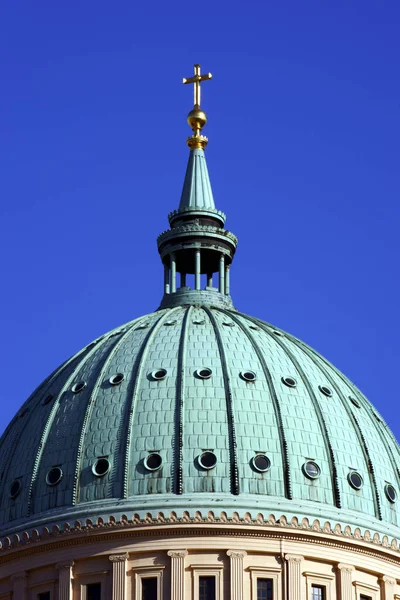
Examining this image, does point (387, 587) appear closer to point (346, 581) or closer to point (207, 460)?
point (346, 581)

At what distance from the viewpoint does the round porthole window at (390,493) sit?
111688 mm

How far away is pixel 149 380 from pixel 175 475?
21.9ft

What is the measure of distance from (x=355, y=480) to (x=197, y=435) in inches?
302

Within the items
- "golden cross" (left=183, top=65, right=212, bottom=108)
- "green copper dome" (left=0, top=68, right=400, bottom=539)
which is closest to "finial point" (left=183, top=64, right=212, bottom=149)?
"golden cross" (left=183, top=65, right=212, bottom=108)

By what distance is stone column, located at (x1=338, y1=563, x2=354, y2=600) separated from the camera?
347 ft

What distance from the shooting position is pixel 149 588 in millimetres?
104500

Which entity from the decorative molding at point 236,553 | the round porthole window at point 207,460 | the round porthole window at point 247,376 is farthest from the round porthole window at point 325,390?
the decorative molding at point 236,553

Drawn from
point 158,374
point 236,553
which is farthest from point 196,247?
point 236,553

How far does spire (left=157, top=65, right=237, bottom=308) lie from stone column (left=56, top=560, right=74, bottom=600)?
61.9 ft

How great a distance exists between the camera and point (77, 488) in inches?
4250

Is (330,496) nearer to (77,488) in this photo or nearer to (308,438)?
(308,438)

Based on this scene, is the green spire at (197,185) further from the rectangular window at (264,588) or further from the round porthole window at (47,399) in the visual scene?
the rectangular window at (264,588)

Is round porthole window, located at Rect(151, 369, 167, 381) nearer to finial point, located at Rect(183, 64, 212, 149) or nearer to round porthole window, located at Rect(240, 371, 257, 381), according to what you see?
round porthole window, located at Rect(240, 371, 257, 381)

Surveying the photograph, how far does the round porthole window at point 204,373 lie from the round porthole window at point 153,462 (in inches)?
221
